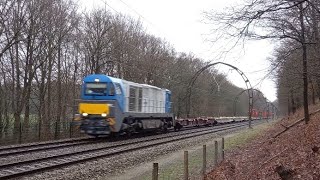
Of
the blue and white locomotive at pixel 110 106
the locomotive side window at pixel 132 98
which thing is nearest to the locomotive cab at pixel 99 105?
the blue and white locomotive at pixel 110 106

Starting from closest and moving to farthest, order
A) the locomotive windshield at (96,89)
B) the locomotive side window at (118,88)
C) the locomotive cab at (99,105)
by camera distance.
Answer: the locomotive cab at (99,105) < the locomotive windshield at (96,89) < the locomotive side window at (118,88)

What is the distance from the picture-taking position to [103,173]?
524 inches

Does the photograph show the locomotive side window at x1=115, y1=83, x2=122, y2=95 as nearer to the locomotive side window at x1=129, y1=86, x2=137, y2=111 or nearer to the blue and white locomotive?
the blue and white locomotive

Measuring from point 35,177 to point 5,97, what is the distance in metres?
23.4

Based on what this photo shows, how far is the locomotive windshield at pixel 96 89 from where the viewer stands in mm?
25520

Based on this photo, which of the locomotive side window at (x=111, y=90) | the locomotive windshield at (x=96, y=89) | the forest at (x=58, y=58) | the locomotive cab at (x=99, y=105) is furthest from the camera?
the forest at (x=58, y=58)

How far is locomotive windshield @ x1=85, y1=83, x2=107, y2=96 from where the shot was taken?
25520 millimetres

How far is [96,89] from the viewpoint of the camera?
25688mm

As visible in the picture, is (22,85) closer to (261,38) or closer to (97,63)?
(97,63)

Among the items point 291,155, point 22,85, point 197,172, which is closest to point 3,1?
point 22,85

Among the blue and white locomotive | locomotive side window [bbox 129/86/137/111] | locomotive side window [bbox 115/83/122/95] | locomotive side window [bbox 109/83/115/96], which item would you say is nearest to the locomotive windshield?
the blue and white locomotive

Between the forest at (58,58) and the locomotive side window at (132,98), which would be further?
the forest at (58,58)

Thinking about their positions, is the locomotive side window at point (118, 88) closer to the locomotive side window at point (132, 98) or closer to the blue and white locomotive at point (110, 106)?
the blue and white locomotive at point (110, 106)

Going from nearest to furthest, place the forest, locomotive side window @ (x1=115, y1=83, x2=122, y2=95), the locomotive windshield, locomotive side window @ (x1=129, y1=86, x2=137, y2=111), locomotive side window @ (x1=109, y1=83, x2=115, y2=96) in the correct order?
locomotive side window @ (x1=109, y1=83, x2=115, y2=96) → the locomotive windshield → locomotive side window @ (x1=115, y1=83, x2=122, y2=95) → locomotive side window @ (x1=129, y1=86, x2=137, y2=111) → the forest
